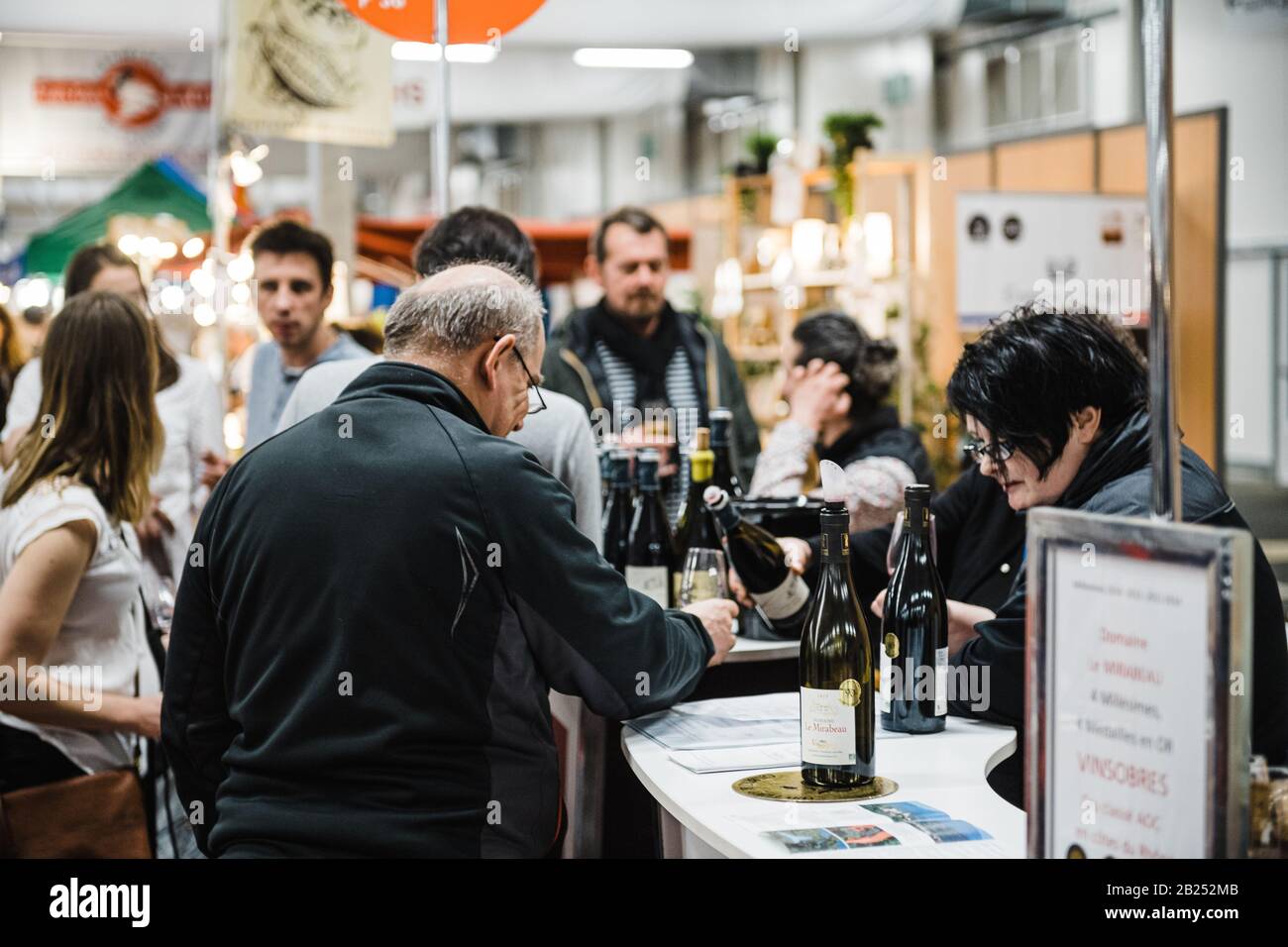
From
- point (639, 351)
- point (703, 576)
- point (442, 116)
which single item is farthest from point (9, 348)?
point (703, 576)

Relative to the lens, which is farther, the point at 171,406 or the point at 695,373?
the point at 695,373

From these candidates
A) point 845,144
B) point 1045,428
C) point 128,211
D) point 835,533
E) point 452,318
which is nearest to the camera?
point 835,533

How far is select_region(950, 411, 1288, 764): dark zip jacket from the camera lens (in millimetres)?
1698

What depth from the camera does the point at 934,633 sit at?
6.28ft

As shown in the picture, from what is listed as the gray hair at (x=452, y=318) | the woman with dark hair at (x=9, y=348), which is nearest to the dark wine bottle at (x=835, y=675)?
the gray hair at (x=452, y=318)

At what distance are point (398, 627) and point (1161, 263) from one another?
97 cm

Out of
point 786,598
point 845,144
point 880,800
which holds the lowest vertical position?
point 880,800

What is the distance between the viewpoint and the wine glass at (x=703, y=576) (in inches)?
92.2

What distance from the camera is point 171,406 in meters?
4.02

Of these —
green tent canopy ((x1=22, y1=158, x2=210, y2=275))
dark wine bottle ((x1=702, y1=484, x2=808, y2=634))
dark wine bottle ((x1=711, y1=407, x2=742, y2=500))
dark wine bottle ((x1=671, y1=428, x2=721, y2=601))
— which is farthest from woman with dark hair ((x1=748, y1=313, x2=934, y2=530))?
green tent canopy ((x1=22, y1=158, x2=210, y2=275))

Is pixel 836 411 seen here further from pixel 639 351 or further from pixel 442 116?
pixel 442 116

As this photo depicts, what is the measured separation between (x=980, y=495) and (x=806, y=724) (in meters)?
1.11

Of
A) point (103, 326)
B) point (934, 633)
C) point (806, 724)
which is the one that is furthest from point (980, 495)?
point (103, 326)

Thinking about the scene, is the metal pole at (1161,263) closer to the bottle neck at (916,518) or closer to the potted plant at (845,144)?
the bottle neck at (916,518)
